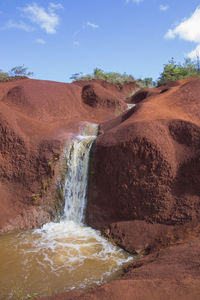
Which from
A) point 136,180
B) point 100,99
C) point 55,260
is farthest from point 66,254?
point 100,99

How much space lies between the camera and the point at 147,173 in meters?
6.33

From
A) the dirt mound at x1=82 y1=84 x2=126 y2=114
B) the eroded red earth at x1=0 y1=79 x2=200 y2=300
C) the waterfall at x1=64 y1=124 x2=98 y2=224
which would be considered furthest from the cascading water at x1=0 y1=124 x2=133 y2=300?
the dirt mound at x1=82 y1=84 x2=126 y2=114

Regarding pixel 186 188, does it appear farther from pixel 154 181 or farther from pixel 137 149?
pixel 137 149

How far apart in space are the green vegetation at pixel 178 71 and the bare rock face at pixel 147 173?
14.4 m

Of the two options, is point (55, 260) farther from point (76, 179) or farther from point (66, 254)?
point (76, 179)

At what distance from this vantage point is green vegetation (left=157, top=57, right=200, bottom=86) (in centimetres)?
2036

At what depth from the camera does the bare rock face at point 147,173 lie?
19.7 ft

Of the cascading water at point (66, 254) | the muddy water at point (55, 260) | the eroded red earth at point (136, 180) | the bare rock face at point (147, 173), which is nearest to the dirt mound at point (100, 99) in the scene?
the eroded red earth at point (136, 180)

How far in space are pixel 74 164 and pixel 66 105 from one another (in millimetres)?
5507

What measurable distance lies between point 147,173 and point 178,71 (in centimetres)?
1685

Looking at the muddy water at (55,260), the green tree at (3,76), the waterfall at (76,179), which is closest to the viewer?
the muddy water at (55,260)

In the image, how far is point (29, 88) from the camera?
39.9 feet

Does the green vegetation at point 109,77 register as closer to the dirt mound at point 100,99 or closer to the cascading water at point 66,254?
the dirt mound at point 100,99

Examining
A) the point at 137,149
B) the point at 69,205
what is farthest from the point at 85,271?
the point at 137,149
